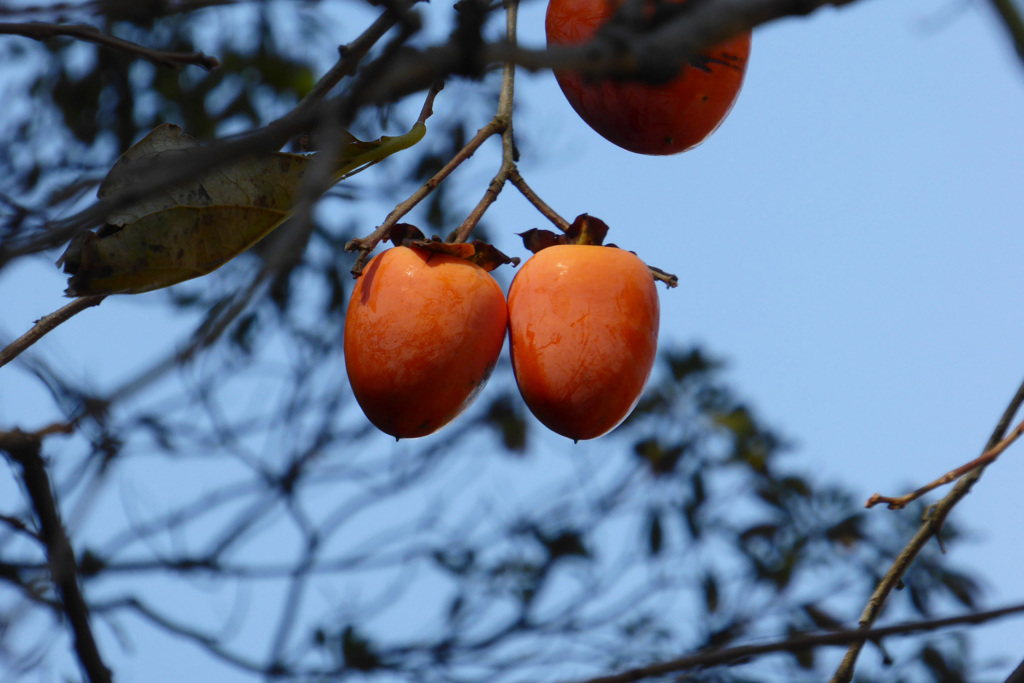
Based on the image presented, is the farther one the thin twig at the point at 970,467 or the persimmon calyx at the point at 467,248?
the persimmon calyx at the point at 467,248

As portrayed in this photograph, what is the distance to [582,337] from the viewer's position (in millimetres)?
1047

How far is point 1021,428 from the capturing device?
89cm

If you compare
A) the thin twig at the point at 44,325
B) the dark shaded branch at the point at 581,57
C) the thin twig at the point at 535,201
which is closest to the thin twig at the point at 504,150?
the thin twig at the point at 535,201

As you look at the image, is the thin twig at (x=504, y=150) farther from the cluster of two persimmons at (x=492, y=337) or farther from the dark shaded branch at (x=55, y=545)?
the dark shaded branch at (x=55, y=545)

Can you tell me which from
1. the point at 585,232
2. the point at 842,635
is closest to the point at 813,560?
the point at 585,232

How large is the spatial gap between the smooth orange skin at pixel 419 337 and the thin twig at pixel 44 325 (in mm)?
277

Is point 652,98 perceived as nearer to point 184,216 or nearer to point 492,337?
point 492,337

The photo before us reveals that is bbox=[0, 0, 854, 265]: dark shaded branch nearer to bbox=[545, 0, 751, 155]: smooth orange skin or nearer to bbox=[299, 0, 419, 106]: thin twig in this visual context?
bbox=[299, 0, 419, 106]: thin twig

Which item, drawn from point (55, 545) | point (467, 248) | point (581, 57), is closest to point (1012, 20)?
point (581, 57)

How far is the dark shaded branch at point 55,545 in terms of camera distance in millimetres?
704

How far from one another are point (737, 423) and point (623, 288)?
1.54 m

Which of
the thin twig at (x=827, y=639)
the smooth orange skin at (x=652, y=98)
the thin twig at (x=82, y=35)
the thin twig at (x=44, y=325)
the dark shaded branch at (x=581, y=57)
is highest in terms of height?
the thin twig at (x=82, y=35)

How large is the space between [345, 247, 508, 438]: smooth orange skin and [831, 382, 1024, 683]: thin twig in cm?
48

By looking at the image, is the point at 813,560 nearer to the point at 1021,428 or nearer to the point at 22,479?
the point at 1021,428
